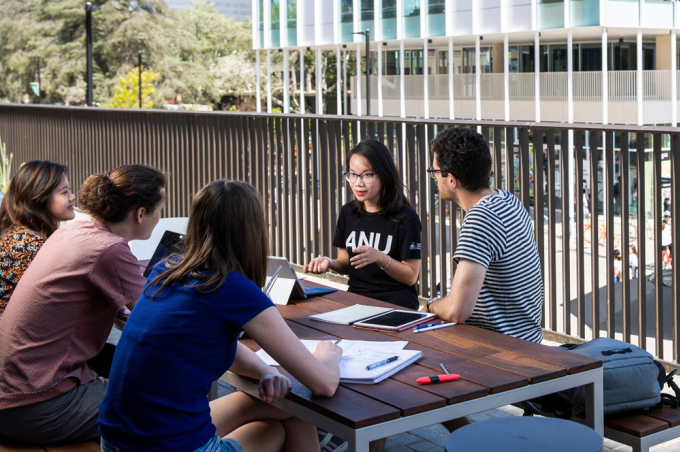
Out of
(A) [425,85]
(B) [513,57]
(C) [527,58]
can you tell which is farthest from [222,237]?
(B) [513,57]

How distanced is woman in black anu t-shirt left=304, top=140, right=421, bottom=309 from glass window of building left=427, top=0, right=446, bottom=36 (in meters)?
38.1

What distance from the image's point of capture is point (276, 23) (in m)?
51.6

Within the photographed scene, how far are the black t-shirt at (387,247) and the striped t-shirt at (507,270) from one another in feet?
3.24

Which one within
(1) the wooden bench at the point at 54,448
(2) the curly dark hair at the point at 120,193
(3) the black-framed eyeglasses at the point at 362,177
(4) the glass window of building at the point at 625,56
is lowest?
(1) the wooden bench at the point at 54,448

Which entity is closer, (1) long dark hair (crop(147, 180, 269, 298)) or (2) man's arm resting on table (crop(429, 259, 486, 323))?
(1) long dark hair (crop(147, 180, 269, 298))

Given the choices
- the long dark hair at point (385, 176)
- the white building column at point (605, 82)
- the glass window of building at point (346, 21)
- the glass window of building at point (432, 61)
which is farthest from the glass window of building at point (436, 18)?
the long dark hair at point (385, 176)

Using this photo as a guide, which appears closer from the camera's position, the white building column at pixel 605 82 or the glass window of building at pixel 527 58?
the white building column at pixel 605 82

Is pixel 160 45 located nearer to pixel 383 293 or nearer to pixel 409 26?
pixel 409 26

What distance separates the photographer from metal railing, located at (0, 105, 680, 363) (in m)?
5.10

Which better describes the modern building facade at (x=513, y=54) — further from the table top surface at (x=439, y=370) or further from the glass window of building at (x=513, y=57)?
the table top surface at (x=439, y=370)

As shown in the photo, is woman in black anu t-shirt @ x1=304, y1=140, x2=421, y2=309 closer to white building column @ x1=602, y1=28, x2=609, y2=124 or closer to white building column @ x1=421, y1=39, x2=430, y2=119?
white building column @ x1=602, y1=28, x2=609, y2=124

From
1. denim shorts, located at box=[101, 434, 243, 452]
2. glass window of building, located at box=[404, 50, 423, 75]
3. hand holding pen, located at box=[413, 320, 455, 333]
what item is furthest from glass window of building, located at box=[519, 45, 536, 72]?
denim shorts, located at box=[101, 434, 243, 452]

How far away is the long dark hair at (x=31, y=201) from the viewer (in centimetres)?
403

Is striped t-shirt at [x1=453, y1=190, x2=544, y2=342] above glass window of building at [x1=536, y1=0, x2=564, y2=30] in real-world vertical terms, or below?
below
